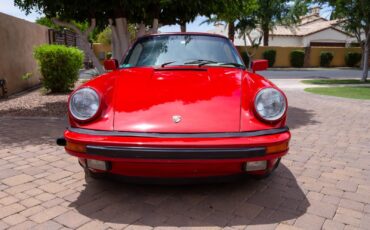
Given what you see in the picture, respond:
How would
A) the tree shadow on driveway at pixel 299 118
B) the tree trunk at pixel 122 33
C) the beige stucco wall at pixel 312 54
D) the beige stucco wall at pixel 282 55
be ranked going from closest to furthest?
1. the tree shadow on driveway at pixel 299 118
2. the tree trunk at pixel 122 33
3. the beige stucco wall at pixel 312 54
4. the beige stucco wall at pixel 282 55

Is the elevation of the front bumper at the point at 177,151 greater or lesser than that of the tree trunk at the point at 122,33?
lesser

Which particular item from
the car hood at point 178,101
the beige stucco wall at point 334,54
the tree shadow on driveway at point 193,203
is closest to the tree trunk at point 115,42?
the car hood at point 178,101

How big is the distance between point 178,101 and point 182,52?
1.14 metres

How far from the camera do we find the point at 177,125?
252 cm

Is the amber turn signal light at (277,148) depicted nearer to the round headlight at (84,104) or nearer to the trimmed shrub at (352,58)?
the round headlight at (84,104)

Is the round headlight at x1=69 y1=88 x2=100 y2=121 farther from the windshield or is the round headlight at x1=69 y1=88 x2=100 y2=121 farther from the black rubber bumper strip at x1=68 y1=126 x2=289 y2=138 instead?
the windshield

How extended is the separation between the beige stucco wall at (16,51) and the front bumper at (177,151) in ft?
24.8

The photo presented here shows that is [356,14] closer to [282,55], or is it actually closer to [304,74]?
[304,74]

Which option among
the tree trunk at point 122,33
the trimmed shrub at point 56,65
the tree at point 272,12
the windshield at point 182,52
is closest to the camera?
the windshield at point 182,52

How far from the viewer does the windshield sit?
3.61 meters

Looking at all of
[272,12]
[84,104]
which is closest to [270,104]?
[84,104]

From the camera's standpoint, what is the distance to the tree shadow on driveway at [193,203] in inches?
98.0

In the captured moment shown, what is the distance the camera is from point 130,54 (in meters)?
3.95

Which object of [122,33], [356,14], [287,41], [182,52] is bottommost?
[182,52]
